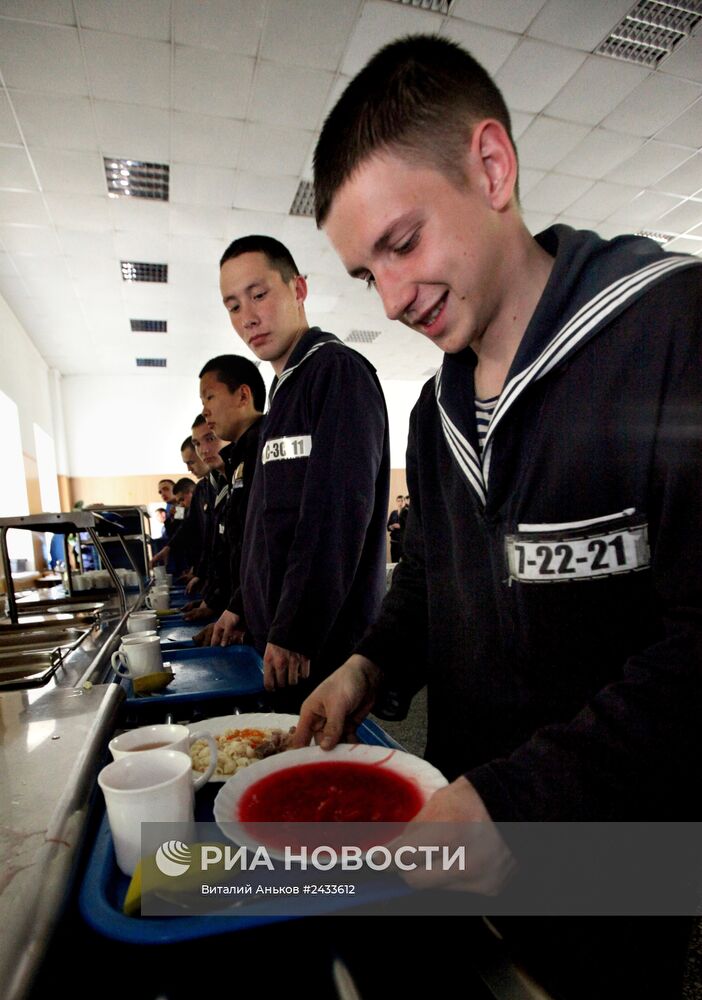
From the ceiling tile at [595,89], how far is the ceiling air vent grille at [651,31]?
0.06m

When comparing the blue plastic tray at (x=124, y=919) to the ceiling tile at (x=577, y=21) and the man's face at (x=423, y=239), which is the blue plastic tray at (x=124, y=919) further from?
the ceiling tile at (x=577, y=21)

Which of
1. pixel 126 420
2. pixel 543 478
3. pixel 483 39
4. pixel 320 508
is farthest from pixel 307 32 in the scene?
pixel 126 420

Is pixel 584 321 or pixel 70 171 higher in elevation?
pixel 70 171

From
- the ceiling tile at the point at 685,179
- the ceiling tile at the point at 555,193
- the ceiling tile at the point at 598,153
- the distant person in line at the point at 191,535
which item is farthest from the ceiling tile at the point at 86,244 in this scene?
the ceiling tile at the point at 685,179

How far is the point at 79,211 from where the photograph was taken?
17.3ft

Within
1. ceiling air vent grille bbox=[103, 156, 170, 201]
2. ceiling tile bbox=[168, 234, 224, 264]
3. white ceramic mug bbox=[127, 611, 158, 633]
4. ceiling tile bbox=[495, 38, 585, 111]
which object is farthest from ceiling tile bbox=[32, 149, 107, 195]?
white ceramic mug bbox=[127, 611, 158, 633]

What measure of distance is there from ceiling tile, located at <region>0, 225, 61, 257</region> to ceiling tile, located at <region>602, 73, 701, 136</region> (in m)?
5.06

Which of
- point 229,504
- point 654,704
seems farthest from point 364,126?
point 229,504

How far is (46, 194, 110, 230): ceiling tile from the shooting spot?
506 cm

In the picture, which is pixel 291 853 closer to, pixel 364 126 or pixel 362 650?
pixel 362 650

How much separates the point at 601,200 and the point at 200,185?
3.85 metres

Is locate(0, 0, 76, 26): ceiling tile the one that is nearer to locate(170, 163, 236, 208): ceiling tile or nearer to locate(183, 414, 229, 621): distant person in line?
locate(170, 163, 236, 208): ceiling tile

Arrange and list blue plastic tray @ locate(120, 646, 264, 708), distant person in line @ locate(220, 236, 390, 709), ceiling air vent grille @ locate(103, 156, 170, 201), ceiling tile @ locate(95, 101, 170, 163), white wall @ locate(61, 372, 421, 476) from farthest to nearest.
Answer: white wall @ locate(61, 372, 421, 476) → ceiling air vent grille @ locate(103, 156, 170, 201) → ceiling tile @ locate(95, 101, 170, 163) → distant person in line @ locate(220, 236, 390, 709) → blue plastic tray @ locate(120, 646, 264, 708)

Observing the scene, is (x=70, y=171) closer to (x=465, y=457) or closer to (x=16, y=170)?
(x=16, y=170)
